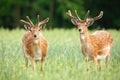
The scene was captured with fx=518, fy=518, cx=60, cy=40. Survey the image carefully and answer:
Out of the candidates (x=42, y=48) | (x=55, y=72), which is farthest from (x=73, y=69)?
(x=42, y=48)

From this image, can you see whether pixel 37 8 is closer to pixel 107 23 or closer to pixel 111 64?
pixel 107 23

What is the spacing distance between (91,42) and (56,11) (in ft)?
80.8

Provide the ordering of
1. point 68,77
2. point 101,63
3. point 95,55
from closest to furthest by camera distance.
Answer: point 68,77 < point 95,55 < point 101,63

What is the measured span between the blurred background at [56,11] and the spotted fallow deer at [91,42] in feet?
71.9

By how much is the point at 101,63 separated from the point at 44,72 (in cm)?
226

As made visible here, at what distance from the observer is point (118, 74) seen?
1111cm

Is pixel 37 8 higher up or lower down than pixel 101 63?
higher up

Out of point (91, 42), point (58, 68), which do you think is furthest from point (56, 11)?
point (58, 68)

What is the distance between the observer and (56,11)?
36906 millimetres

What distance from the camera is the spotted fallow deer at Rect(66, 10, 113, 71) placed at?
39.4ft

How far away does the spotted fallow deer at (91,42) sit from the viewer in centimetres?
1202

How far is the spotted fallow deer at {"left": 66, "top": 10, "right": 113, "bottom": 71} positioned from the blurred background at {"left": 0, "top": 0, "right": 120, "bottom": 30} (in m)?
21.9

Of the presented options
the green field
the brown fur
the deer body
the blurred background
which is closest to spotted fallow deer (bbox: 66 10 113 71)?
the deer body

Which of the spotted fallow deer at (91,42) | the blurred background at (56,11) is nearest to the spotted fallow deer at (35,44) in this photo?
the spotted fallow deer at (91,42)
